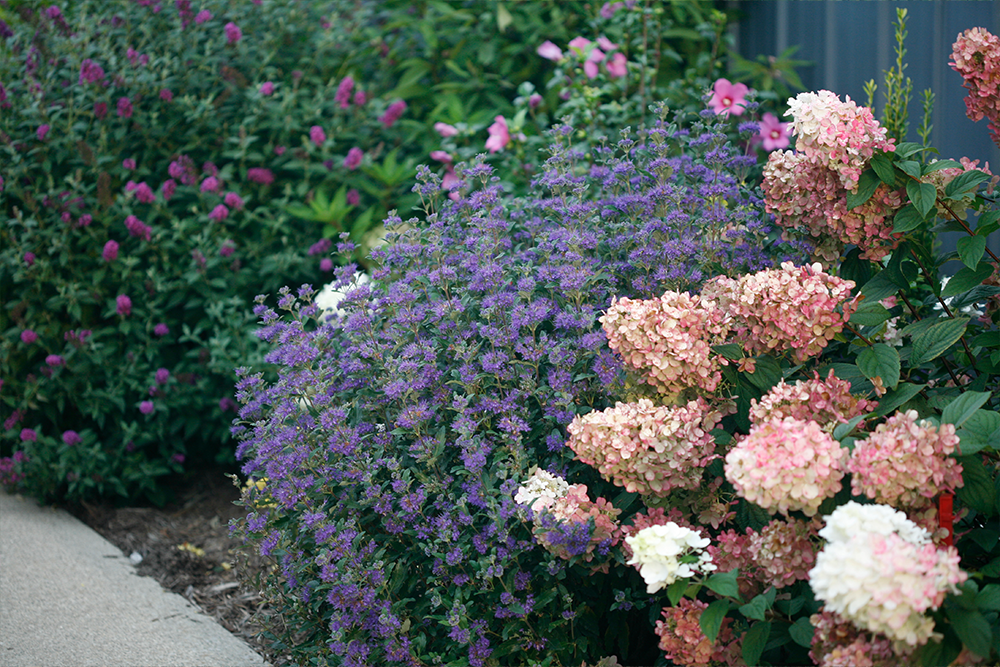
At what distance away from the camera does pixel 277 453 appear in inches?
77.4

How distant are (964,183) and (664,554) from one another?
102 cm

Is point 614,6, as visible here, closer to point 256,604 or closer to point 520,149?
point 520,149

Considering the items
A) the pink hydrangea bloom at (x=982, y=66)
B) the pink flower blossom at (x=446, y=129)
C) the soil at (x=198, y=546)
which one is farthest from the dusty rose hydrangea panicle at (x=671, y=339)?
the pink flower blossom at (x=446, y=129)

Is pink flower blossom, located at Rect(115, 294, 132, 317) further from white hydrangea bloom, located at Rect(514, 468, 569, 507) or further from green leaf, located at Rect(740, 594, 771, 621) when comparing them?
green leaf, located at Rect(740, 594, 771, 621)

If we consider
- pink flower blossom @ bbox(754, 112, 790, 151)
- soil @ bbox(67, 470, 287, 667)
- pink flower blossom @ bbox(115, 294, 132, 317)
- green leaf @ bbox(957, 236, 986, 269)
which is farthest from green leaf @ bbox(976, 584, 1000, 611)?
pink flower blossom @ bbox(115, 294, 132, 317)

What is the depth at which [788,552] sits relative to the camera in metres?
1.49

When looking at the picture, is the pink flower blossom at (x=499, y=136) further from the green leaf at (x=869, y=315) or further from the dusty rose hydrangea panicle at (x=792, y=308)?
the green leaf at (x=869, y=315)

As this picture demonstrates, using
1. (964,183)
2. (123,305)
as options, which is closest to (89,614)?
→ (123,305)

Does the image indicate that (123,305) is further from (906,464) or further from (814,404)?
(906,464)

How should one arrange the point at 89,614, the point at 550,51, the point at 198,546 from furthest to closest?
the point at 550,51
the point at 198,546
the point at 89,614

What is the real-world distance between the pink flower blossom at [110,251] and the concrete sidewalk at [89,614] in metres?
1.10

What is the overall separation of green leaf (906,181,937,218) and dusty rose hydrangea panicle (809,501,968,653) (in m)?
0.70

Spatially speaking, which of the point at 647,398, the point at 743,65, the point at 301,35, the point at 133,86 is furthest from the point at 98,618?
the point at 743,65

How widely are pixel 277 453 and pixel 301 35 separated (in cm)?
287
